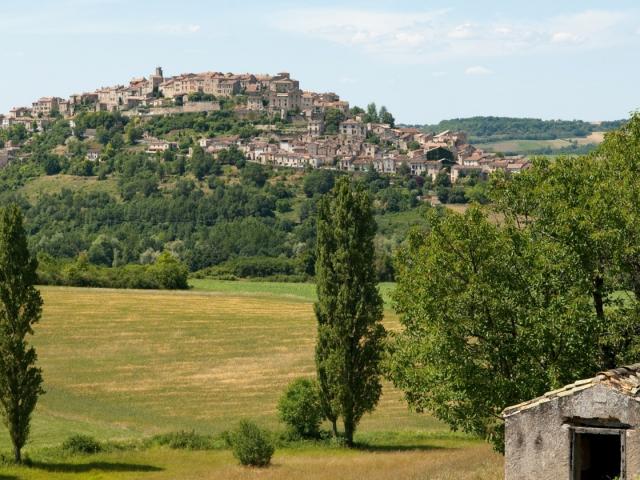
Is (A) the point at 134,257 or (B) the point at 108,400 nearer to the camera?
(B) the point at 108,400

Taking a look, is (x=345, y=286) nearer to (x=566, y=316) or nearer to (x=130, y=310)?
(x=566, y=316)

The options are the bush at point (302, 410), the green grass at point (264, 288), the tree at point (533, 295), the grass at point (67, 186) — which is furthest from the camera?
the grass at point (67, 186)

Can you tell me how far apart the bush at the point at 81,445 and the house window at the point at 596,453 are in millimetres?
22582

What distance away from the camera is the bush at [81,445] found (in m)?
38.4

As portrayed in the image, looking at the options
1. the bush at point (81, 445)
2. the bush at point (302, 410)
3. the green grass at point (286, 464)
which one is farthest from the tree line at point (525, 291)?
the bush at point (81, 445)

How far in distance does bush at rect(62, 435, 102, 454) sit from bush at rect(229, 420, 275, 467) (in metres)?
5.72

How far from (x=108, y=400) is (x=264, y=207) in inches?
4849

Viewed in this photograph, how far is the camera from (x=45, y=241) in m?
154

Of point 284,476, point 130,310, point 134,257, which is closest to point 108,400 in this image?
point 284,476

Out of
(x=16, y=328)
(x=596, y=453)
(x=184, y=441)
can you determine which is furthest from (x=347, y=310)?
(x=596, y=453)

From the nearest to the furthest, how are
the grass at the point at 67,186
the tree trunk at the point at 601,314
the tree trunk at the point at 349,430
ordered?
1. the tree trunk at the point at 601,314
2. the tree trunk at the point at 349,430
3. the grass at the point at 67,186

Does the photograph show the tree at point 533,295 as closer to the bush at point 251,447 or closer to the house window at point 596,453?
the house window at point 596,453

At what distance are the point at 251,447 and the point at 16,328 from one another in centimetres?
969

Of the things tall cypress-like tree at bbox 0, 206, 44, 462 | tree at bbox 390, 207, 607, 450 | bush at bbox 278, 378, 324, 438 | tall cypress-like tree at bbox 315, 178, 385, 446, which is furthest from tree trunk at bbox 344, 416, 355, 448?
tree at bbox 390, 207, 607, 450
